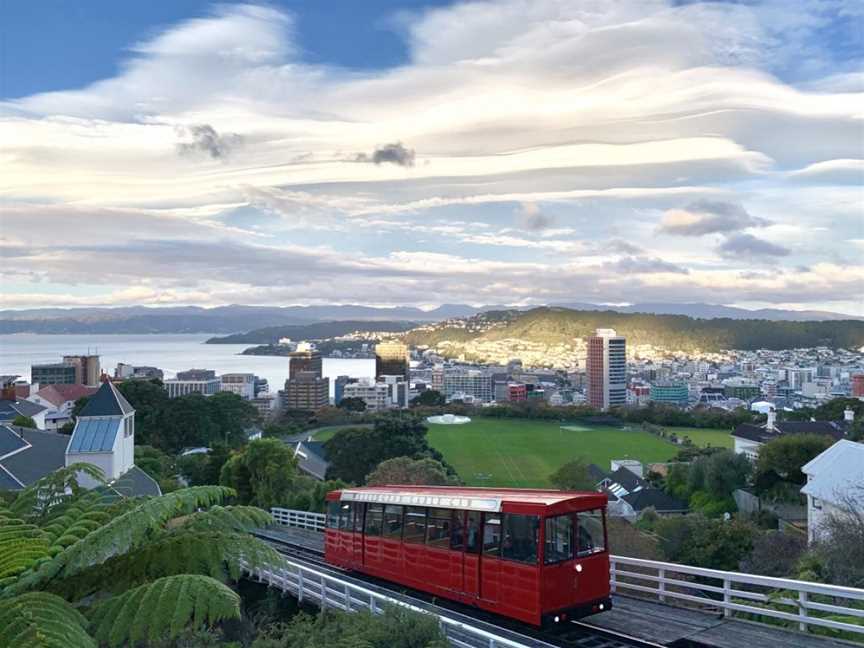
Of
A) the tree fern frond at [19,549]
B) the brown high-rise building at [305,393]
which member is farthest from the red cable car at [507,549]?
the brown high-rise building at [305,393]

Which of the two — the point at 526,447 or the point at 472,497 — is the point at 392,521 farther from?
the point at 526,447

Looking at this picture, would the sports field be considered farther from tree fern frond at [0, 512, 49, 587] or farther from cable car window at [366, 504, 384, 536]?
tree fern frond at [0, 512, 49, 587]

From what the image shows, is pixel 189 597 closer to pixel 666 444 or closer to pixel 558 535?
pixel 558 535

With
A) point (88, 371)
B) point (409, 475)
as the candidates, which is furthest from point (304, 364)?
point (409, 475)

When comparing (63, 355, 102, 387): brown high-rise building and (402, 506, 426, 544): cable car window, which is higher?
(402, 506, 426, 544): cable car window

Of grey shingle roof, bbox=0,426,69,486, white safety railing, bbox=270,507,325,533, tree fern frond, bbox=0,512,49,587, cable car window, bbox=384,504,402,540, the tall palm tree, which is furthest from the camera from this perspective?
grey shingle roof, bbox=0,426,69,486

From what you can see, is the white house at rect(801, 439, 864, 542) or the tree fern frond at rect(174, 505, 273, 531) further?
the white house at rect(801, 439, 864, 542)

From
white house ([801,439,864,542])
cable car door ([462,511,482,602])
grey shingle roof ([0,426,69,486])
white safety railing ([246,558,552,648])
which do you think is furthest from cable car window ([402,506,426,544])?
white house ([801,439,864,542])
